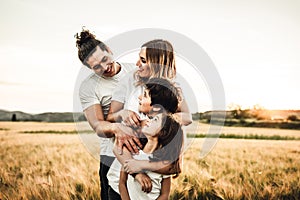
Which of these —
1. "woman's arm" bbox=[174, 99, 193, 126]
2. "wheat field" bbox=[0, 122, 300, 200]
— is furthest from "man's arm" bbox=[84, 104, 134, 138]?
"wheat field" bbox=[0, 122, 300, 200]

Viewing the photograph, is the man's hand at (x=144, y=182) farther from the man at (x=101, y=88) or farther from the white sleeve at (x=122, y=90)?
the white sleeve at (x=122, y=90)

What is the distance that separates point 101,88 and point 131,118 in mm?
267

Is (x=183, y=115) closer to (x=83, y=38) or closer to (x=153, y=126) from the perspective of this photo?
(x=153, y=126)

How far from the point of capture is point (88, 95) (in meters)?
1.99

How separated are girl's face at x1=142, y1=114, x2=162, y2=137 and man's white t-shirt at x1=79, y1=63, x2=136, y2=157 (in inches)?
8.4

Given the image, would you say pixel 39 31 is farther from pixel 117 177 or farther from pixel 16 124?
pixel 117 177

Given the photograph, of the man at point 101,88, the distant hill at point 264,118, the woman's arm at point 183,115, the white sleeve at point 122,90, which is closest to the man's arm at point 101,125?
the man at point 101,88

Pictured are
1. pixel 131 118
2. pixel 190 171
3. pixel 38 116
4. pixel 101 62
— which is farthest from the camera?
pixel 38 116

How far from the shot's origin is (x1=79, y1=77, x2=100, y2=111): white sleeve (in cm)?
197

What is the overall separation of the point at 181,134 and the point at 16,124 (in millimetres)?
1956

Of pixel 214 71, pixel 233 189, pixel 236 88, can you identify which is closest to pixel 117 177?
pixel 214 71

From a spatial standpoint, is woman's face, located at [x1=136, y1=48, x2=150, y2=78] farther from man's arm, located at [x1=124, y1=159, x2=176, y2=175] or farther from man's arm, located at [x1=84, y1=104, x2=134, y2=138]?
man's arm, located at [x1=124, y1=159, x2=176, y2=175]

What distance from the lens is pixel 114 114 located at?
1.88 meters

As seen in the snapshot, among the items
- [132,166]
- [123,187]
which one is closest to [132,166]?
[132,166]
